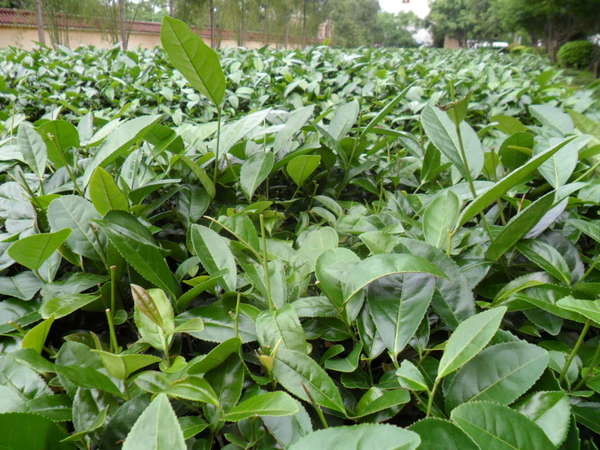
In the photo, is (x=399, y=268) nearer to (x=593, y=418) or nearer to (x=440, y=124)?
(x=593, y=418)

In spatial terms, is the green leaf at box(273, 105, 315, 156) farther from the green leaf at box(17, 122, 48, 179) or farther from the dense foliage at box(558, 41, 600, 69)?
the dense foliage at box(558, 41, 600, 69)

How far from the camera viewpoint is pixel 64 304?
21.9 inches

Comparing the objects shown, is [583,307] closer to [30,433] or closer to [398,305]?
[398,305]

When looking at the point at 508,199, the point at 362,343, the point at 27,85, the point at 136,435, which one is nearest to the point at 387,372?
the point at 362,343

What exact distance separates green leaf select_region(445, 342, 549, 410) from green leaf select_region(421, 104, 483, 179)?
0.27 m

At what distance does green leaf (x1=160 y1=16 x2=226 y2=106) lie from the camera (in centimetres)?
64

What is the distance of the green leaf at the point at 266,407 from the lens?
40 centimetres

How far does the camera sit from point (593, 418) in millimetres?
466

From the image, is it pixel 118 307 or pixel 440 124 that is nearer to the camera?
pixel 118 307

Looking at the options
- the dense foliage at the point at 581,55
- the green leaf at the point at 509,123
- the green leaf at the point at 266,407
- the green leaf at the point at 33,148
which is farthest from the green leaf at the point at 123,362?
the dense foliage at the point at 581,55

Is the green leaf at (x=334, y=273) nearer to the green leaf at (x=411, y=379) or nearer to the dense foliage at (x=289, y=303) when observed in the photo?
the dense foliage at (x=289, y=303)

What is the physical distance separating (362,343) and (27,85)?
3033 mm

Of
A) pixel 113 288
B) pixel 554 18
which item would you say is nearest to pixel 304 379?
pixel 113 288

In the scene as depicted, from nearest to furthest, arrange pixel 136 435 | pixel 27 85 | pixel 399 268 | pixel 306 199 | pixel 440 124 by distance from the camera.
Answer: pixel 136 435
pixel 399 268
pixel 440 124
pixel 306 199
pixel 27 85
